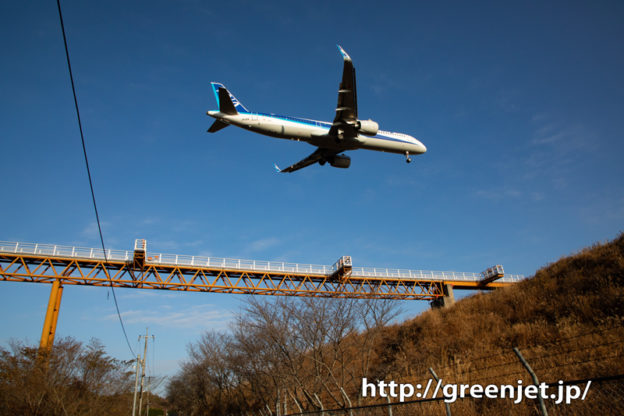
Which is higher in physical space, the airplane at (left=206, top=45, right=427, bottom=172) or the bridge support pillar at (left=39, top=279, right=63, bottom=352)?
the airplane at (left=206, top=45, right=427, bottom=172)

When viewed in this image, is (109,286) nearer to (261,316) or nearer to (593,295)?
(261,316)

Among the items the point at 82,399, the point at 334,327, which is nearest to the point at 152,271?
the point at 82,399

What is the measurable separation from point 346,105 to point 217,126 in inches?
300

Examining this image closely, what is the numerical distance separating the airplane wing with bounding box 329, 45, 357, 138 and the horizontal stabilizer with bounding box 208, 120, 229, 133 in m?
6.15

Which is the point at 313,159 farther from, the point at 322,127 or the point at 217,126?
the point at 217,126

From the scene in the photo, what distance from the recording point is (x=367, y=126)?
21734mm

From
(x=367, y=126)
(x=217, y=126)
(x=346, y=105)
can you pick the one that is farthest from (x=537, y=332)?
(x=217, y=126)

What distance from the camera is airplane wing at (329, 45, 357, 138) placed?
58.4 ft

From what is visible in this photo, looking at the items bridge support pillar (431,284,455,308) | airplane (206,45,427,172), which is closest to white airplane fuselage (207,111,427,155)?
airplane (206,45,427,172)

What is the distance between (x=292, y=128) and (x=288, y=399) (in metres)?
24.0

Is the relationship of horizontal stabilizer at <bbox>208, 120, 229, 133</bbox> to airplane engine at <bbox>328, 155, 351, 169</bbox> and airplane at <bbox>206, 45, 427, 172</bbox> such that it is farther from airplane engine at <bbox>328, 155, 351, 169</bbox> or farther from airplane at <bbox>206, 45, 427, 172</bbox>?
airplane engine at <bbox>328, 155, 351, 169</bbox>

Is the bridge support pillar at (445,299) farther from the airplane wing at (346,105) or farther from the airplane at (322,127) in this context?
the airplane wing at (346,105)

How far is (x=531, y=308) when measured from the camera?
26.5 metres

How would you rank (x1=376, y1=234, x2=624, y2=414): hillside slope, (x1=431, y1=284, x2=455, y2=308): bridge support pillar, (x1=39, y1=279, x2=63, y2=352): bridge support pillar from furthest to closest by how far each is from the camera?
1. (x1=431, y1=284, x2=455, y2=308): bridge support pillar
2. (x1=39, y1=279, x2=63, y2=352): bridge support pillar
3. (x1=376, y1=234, x2=624, y2=414): hillside slope
